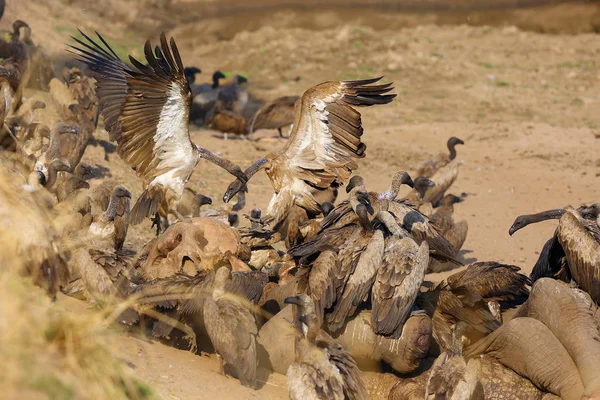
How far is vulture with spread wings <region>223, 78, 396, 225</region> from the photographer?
9.20 meters

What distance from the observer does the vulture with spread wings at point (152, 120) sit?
8547mm

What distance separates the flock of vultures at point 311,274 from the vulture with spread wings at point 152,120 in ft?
0.06

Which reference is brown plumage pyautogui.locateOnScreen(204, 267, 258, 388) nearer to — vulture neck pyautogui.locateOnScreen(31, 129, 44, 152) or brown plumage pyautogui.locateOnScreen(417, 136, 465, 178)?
vulture neck pyautogui.locateOnScreen(31, 129, 44, 152)

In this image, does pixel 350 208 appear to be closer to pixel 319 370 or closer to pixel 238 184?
pixel 238 184

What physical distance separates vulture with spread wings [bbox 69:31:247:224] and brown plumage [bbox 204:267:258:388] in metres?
2.41

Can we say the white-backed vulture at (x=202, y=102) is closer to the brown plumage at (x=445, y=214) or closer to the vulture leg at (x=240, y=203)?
the brown plumage at (x=445, y=214)

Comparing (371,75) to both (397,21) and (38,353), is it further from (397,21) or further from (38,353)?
(38,353)

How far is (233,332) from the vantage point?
6.50m

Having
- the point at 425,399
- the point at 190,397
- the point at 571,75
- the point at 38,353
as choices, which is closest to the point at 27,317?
the point at 38,353

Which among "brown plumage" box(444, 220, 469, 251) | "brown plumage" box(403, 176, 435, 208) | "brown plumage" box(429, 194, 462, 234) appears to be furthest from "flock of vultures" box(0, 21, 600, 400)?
"brown plumage" box(403, 176, 435, 208)

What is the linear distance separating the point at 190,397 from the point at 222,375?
81 centimetres

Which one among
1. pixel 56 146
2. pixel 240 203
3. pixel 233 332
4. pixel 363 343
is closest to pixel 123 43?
pixel 240 203

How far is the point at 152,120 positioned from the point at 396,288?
123 inches

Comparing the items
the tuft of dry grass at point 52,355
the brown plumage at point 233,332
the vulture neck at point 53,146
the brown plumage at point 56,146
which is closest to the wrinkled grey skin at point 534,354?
the brown plumage at point 233,332
